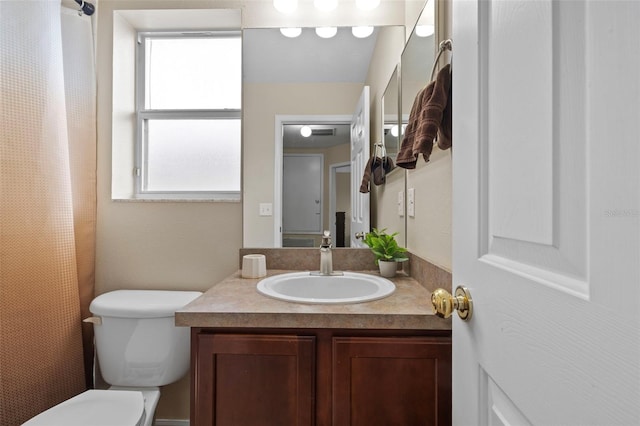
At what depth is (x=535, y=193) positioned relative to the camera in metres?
0.40

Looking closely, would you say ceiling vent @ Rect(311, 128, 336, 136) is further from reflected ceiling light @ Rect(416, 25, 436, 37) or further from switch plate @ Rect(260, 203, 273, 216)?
reflected ceiling light @ Rect(416, 25, 436, 37)

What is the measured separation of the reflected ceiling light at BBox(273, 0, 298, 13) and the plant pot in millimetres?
1267

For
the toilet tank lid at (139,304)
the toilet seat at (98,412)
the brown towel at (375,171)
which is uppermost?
the brown towel at (375,171)

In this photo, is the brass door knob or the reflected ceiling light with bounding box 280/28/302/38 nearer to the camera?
the brass door knob

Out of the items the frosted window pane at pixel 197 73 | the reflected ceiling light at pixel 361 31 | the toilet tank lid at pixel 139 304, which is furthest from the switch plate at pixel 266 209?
the reflected ceiling light at pixel 361 31

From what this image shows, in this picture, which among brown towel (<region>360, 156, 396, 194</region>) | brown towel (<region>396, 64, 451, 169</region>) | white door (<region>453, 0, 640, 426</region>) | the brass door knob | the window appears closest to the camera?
white door (<region>453, 0, 640, 426</region>)

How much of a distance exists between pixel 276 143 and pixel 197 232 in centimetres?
59

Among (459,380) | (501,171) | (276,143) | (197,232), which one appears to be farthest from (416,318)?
(197,232)

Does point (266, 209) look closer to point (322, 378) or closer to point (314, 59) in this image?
point (314, 59)

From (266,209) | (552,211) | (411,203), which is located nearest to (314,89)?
(266,209)

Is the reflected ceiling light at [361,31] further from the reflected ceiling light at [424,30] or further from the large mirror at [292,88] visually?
the reflected ceiling light at [424,30]

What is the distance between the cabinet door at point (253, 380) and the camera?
857 mm

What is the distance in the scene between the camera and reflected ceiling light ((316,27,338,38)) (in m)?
1.54

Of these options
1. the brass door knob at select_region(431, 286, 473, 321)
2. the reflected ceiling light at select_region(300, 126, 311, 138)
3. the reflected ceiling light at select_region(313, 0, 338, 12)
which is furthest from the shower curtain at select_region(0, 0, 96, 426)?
the brass door knob at select_region(431, 286, 473, 321)
